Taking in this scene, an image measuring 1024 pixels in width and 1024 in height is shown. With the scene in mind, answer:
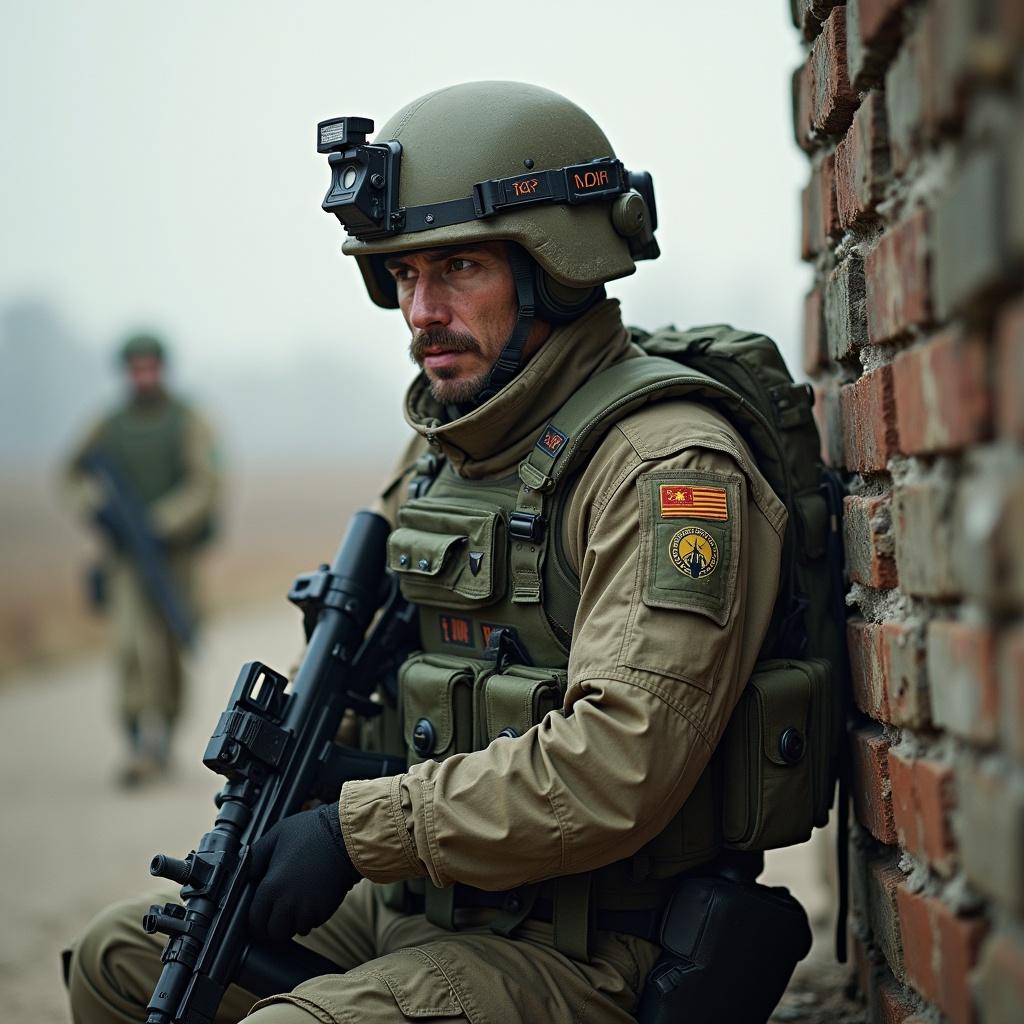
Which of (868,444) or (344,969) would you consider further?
(344,969)

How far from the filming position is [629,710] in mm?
2139

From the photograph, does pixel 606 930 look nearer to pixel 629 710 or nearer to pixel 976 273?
pixel 629 710

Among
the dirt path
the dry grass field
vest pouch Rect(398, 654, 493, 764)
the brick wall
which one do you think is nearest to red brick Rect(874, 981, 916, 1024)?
the brick wall

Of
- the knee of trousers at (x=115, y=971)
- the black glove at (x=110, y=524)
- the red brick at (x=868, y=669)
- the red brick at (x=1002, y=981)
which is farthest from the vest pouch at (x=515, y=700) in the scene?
the black glove at (x=110, y=524)

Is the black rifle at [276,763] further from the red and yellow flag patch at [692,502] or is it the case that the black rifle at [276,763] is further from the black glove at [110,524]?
the black glove at [110,524]

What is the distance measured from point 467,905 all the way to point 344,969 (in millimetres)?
372

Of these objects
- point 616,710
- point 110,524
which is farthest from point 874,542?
point 110,524

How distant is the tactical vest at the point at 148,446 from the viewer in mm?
7703

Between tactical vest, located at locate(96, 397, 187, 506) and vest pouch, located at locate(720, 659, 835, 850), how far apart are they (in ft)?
19.5

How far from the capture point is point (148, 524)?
298 inches

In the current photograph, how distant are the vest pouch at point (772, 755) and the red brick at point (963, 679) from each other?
0.50m

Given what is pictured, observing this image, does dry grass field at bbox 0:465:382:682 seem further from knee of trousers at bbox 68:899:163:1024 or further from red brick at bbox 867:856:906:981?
red brick at bbox 867:856:906:981

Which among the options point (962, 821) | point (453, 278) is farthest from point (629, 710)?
point (453, 278)

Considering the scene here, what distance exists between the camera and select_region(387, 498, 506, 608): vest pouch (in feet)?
8.14
